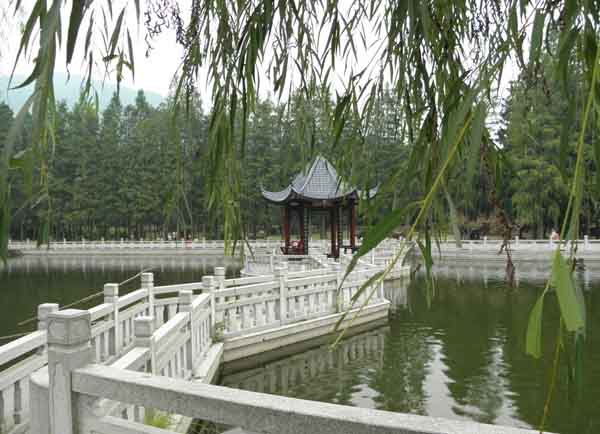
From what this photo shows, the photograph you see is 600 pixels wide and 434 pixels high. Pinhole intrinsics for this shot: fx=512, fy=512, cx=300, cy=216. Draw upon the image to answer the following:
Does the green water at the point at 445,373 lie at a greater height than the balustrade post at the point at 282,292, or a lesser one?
lesser

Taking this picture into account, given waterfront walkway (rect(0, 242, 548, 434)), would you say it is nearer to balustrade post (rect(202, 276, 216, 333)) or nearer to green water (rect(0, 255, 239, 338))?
balustrade post (rect(202, 276, 216, 333))

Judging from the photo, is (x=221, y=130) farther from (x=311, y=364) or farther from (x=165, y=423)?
(x=311, y=364)

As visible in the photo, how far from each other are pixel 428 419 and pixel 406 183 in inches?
19.8

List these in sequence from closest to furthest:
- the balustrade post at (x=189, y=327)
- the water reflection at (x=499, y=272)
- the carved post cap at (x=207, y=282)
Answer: the balustrade post at (x=189, y=327) < the carved post cap at (x=207, y=282) < the water reflection at (x=499, y=272)

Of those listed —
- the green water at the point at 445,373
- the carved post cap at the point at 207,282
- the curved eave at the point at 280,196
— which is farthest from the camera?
the curved eave at the point at 280,196

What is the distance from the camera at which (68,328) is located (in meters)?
1.44

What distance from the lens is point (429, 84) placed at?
1643 millimetres

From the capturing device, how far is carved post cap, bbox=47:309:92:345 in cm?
142

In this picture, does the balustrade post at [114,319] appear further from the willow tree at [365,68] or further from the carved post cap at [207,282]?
the willow tree at [365,68]

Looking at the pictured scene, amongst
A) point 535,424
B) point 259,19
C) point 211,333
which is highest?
point 259,19

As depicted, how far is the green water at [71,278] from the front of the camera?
10711 millimetres

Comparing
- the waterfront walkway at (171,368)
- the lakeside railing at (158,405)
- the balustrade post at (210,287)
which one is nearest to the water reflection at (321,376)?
the waterfront walkway at (171,368)

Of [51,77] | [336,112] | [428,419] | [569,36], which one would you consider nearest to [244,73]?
[336,112]

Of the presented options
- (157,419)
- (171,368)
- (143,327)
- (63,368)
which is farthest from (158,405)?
(171,368)
